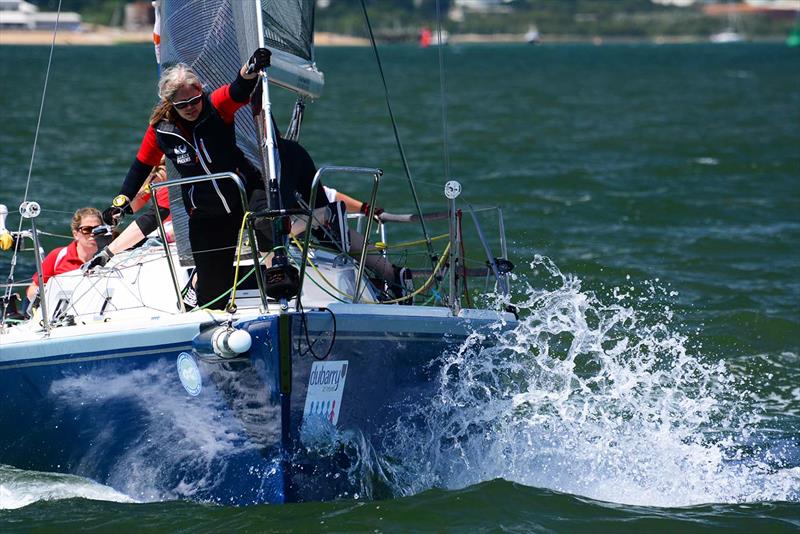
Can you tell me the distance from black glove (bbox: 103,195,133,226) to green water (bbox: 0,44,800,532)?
2.76 ft

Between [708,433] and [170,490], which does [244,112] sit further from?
[708,433]

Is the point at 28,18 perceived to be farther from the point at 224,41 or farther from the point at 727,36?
the point at 224,41

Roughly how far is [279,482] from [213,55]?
2.68m

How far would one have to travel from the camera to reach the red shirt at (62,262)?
319 inches

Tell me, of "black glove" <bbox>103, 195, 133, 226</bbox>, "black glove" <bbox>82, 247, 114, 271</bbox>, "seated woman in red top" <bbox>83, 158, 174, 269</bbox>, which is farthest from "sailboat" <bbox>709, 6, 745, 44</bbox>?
"black glove" <bbox>103, 195, 133, 226</bbox>

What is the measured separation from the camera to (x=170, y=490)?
6625 mm

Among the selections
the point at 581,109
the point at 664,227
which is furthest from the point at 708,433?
the point at 581,109

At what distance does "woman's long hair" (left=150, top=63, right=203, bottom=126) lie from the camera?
20.5 feet

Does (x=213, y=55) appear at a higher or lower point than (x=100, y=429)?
higher

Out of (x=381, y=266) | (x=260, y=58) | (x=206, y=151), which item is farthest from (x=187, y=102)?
(x=381, y=266)

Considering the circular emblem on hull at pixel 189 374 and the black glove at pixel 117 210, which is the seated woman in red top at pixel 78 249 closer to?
the black glove at pixel 117 210

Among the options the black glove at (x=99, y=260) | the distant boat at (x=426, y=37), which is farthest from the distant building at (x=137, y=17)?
the black glove at (x=99, y=260)

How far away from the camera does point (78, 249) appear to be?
26.4 ft

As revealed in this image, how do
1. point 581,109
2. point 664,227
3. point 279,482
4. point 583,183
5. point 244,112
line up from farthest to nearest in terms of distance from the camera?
point 581,109 → point 583,183 → point 664,227 → point 244,112 → point 279,482
